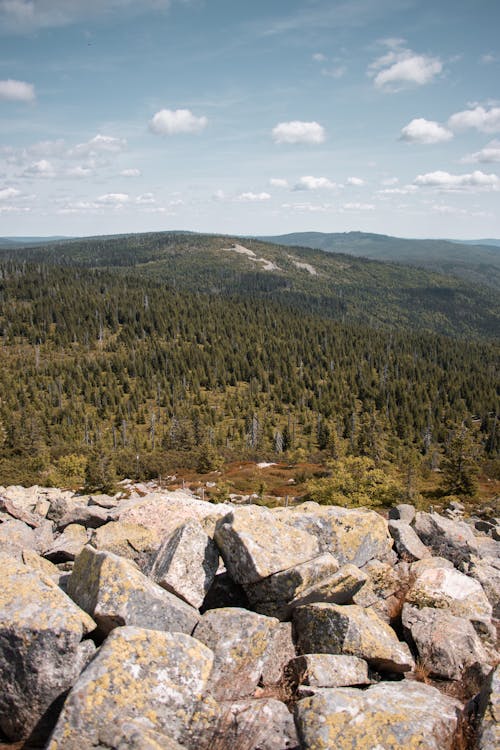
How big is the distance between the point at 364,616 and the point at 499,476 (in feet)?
380

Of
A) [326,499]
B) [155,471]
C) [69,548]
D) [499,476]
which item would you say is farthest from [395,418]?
[69,548]

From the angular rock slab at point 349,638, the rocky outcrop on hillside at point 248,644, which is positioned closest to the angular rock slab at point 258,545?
the rocky outcrop on hillside at point 248,644

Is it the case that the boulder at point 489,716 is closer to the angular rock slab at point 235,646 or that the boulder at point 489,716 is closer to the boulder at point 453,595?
the angular rock slab at point 235,646

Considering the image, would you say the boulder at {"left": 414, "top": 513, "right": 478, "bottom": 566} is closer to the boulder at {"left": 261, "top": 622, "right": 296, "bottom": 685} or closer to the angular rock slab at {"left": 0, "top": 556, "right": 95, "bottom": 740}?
the boulder at {"left": 261, "top": 622, "right": 296, "bottom": 685}

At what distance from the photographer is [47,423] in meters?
165

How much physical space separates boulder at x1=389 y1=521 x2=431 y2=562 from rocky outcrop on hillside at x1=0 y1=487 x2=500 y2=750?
169 centimetres

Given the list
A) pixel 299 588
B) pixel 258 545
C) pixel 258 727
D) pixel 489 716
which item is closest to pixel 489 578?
pixel 299 588

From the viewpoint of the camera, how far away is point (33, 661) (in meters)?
10.1

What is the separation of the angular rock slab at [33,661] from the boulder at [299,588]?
208 inches

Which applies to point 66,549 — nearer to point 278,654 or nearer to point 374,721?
point 278,654

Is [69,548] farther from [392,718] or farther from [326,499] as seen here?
[326,499]

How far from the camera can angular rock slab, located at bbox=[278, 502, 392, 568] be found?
16.8 m

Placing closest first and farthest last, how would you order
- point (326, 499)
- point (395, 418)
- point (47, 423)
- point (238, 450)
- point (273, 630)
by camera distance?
point (273, 630)
point (326, 499)
point (238, 450)
point (47, 423)
point (395, 418)

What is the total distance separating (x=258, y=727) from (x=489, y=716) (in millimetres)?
4825
